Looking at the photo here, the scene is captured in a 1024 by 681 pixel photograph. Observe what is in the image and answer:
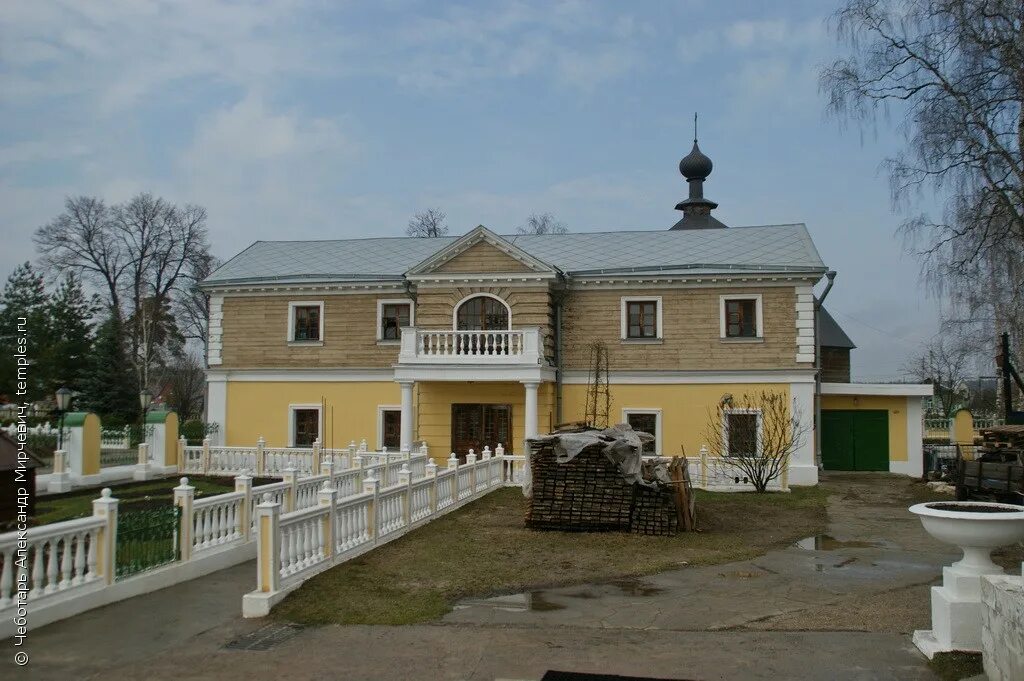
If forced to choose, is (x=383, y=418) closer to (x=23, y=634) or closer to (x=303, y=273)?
(x=303, y=273)

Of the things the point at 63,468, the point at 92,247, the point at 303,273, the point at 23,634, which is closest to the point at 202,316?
the point at 92,247

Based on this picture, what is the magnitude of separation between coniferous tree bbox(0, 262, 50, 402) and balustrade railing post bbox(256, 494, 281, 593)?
2467 centimetres

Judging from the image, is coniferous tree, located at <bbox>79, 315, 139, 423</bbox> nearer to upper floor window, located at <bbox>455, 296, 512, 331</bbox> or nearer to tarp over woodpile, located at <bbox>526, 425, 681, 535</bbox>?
upper floor window, located at <bbox>455, 296, 512, 331</bbox>

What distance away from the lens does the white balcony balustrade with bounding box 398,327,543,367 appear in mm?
20859

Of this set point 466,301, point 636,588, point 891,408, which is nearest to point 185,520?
point 636,588

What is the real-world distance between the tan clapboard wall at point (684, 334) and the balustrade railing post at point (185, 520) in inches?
549

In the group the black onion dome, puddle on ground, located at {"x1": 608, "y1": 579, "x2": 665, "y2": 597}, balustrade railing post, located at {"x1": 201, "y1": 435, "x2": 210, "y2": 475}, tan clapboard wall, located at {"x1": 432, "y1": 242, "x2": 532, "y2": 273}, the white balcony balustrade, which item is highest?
the black onion dome

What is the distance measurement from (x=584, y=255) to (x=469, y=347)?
17.0ft

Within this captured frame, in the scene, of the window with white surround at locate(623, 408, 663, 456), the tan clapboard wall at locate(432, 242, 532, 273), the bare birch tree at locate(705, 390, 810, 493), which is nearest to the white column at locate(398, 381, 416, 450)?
the tan clapboard wall at locate(432, 242, 532, 273)

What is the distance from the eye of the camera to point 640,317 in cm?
2233

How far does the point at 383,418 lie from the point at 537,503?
36.4ft

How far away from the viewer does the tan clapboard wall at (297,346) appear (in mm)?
23812

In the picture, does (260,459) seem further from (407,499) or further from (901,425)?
(901,425)

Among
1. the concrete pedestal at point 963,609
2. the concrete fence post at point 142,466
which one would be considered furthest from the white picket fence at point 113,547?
the concrete fence post at point 142,466
